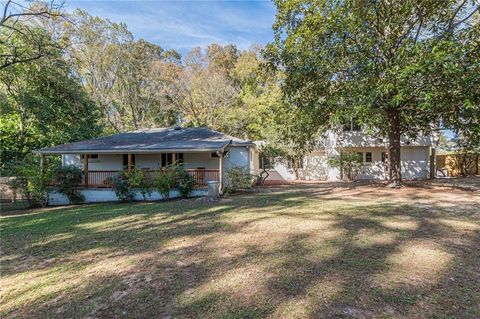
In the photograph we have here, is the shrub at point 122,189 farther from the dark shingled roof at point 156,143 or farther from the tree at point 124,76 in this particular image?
the tree at point 124,76

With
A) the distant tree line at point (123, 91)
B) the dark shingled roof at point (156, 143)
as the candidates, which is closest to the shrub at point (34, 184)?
the dark shingled roof at point (156, 143)

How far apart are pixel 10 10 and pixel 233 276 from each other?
11.2m

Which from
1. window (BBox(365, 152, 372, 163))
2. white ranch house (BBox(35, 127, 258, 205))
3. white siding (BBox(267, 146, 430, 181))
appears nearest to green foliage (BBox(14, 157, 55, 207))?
white ranch house (BBox(35, 127, 258, 205))

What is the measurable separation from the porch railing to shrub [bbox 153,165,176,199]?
3.02 feet

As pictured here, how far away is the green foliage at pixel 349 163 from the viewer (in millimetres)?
20541

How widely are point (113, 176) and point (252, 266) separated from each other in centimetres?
1140

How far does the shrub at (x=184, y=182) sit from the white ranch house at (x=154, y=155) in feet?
1.24

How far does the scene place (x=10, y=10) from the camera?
9836 mm

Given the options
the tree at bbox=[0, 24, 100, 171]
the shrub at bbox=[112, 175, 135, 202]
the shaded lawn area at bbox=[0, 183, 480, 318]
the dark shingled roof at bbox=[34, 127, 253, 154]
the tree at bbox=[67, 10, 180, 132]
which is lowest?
the shaded lawn area at bbox=[0, 183, 480, 318]

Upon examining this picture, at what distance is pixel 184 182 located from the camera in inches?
525

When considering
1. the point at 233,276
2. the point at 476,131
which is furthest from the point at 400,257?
the point at 476,131

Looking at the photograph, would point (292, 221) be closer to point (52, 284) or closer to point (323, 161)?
point (52, 284)

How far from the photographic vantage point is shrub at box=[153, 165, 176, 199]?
13039 mm

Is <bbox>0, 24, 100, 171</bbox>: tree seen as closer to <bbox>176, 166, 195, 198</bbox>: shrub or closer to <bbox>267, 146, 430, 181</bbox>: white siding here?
<bbox>176, 166, 195, 198</bbox>: shrub
